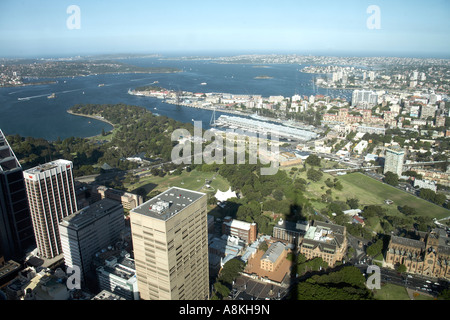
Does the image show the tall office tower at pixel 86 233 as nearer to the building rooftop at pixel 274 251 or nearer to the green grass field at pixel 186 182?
the building rooftop at pixel 274 251

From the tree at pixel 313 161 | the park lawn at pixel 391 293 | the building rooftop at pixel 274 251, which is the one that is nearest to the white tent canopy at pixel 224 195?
the building rooftop at pixel 274 251

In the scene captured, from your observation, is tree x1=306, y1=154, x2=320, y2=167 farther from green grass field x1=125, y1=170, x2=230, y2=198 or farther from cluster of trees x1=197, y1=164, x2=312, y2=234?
green grass field x1=125, y1=170, x2=230, y2=198

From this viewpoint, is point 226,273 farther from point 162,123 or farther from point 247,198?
point 162,123

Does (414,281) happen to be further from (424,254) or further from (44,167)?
(44,167)

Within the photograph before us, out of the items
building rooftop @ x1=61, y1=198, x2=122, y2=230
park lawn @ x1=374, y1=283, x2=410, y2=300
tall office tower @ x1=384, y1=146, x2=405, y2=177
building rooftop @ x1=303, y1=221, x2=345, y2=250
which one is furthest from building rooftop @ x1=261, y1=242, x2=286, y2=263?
tall office tower @ x1=384, y1=146, x2=405, y2=177

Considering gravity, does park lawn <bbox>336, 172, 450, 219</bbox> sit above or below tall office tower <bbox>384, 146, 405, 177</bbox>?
below
